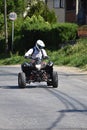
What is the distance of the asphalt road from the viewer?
12.1 meters

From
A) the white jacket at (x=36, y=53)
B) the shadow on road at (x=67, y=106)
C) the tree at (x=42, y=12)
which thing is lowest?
the tree at (x=42, y=12)

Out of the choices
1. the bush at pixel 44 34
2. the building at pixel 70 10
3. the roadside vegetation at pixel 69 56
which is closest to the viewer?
the roadside vegetation at pixel 69 56

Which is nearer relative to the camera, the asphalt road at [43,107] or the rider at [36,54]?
the asphalt road at [43,107]

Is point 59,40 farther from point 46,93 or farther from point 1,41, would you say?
point 46,93

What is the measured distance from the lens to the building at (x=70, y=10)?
194ft

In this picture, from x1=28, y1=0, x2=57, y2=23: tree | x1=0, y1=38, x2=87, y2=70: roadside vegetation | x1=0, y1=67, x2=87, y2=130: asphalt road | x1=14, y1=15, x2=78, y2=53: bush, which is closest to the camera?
x1=0, y1=67, x2=87, y2=130: asphalt road

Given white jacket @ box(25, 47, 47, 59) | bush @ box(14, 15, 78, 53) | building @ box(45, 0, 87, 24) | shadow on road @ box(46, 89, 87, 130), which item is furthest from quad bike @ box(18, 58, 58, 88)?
building @ box(45, 0, 87, 24)

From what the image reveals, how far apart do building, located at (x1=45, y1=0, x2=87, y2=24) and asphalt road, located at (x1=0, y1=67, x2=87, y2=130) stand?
123ft

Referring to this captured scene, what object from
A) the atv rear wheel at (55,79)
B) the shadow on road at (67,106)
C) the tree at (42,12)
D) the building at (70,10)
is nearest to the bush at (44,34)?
the tree at (42,12)

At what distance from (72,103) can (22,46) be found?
103ft

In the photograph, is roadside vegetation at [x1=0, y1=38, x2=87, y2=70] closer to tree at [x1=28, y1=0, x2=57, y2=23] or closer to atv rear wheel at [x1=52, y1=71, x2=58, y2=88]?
tree at [x1=28, y1=0, x2=57, y2=23]

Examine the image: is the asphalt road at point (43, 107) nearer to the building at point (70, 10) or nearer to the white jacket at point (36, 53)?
the white jacket at point (36, 53)

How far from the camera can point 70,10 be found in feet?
203

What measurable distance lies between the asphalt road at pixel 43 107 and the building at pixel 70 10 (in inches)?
1475
